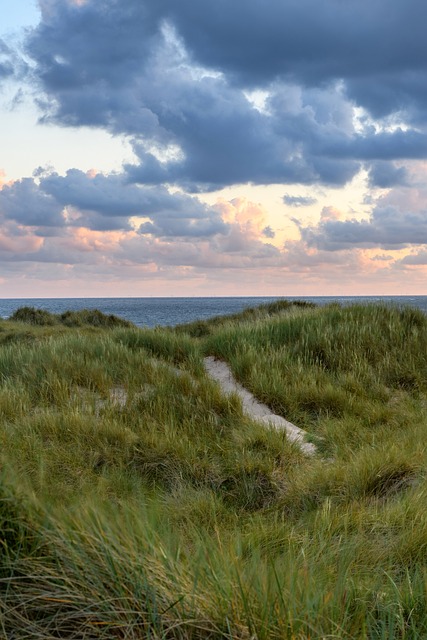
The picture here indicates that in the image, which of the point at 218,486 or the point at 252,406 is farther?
the point at 252,406

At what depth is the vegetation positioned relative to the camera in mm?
2301

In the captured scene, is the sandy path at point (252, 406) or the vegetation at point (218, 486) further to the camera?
the sandy path at point (252, 406)

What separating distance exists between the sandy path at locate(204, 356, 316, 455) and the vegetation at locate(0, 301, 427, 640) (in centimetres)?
20

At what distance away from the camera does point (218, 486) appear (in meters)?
5.77

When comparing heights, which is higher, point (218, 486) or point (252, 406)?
point (252, 406)

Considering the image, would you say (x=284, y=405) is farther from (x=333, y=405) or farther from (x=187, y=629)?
(x=187, y=629)

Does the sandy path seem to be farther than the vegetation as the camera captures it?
Yes

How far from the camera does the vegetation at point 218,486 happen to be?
230 cm

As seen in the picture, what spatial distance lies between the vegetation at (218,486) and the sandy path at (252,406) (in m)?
0.20

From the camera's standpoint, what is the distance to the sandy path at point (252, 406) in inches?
276

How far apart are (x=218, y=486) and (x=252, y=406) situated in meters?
3.13

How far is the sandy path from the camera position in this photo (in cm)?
700

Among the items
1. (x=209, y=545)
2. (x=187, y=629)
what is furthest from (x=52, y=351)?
(x=187, y=629)

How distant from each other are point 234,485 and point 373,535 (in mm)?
1951
